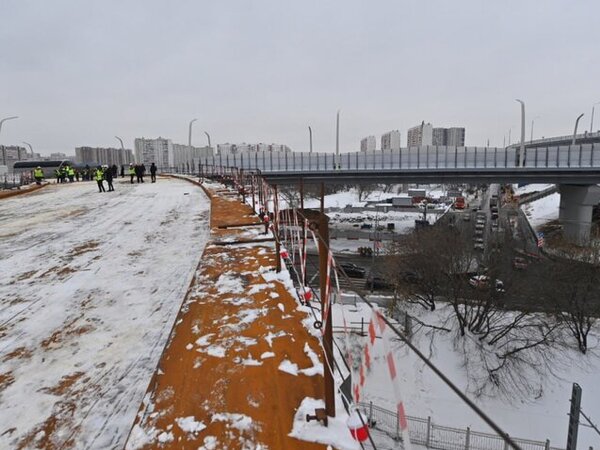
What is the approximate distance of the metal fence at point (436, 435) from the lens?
13.8 m

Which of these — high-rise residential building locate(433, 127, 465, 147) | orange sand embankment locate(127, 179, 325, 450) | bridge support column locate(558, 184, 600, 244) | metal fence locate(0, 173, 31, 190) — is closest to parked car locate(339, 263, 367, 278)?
bridge support column locate(558, 184, 600, 244)

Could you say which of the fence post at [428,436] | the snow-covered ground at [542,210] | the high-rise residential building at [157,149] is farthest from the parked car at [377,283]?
the high-rise residential building at [157,149]

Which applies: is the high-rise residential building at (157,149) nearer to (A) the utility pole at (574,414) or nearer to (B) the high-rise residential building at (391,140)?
(B) the high-rise residential building at (391,140)

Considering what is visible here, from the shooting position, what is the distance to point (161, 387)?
2752 mm

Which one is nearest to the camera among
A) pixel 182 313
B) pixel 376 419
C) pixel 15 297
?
pixel 182 313

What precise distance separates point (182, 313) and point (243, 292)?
0.77m

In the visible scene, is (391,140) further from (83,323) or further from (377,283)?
(83,323)

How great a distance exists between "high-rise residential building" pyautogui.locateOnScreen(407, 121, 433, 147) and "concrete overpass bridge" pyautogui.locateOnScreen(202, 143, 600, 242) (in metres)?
67.1

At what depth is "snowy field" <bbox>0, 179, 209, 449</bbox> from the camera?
2643 mm

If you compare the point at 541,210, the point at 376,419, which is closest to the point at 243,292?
the point at 376,419

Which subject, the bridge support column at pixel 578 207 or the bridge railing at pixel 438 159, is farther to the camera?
the bridge support column at pixel 578 207

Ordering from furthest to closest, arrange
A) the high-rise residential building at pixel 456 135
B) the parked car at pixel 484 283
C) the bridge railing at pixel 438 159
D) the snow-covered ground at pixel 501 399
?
the high-rise residential building at pixel 456 135 → the bridge railing at pixel 438 159 → the parked car at pixel 484 283 → the snow-covered ground at pixel 501 399

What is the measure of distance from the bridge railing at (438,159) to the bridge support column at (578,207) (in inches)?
202

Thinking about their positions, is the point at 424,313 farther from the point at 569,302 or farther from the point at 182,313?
the point at 182,313
